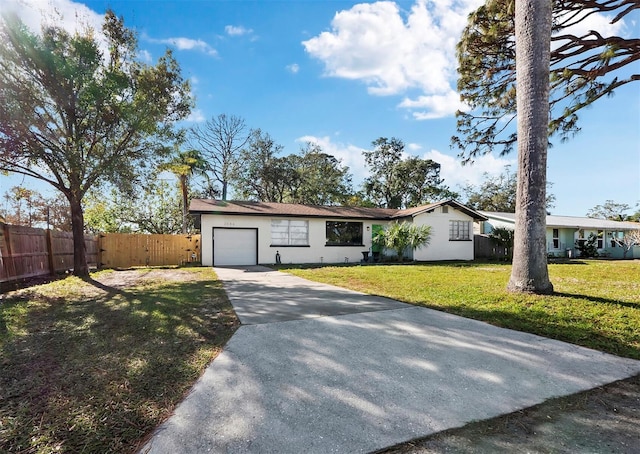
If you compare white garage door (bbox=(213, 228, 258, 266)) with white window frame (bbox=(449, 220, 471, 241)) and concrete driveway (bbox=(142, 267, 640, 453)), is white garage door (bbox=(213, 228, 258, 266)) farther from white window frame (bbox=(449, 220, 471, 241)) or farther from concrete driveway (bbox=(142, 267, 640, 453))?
white window frame (bbox=(449, 220, 471, 241))

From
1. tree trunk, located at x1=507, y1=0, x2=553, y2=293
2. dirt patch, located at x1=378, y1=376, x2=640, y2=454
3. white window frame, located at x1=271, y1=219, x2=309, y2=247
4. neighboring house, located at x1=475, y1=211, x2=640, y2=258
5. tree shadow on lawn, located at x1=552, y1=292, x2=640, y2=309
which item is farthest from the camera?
neighboring house, located at x1=475, y1=211, x2=640, y2=258

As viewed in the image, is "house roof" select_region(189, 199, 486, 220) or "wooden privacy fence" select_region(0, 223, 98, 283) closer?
"wooden privacy fence" select_region(0, 223, 98, 283)

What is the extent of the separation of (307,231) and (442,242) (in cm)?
765

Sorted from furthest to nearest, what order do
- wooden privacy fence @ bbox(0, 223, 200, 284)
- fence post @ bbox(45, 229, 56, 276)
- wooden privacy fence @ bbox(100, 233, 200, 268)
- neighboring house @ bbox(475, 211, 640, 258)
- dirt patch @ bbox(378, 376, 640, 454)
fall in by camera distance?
neighboring house @ bbox(475, 211, 640, 258), wooden privacy fence @ bbox(100, 233, 200, 268), fence post @ bbox(45, 229, 56, 276), wooden privacy fence @ bbox(0, 223, 200, 284), dirt patch @ bbox(378, 376, 640, 454)

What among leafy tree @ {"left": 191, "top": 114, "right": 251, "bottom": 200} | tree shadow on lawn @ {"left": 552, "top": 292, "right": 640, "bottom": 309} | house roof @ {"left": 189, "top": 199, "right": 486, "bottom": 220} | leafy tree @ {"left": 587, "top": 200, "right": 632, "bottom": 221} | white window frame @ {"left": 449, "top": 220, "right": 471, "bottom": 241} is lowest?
tree shadow on lawn @ {"left": 552, "top": 292, "right": 640, "bottom": 309}

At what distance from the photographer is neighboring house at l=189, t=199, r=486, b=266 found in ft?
47.8

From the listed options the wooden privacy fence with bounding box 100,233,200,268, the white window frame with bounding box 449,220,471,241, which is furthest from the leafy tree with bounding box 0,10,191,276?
the white window frame with bounding box 449,220,471,241

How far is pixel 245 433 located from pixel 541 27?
8.37 metres

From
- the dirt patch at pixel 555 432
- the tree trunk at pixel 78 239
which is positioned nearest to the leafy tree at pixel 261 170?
the tree trunk at pixel 78 239

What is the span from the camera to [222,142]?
86.6 ft

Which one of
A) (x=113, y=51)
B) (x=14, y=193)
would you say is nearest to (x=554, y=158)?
(x=113, y=51)

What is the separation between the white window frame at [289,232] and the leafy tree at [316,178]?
13.5 meters

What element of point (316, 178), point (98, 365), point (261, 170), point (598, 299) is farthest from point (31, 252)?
point (316, 178)

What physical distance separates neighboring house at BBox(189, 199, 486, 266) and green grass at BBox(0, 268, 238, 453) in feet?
27.6
